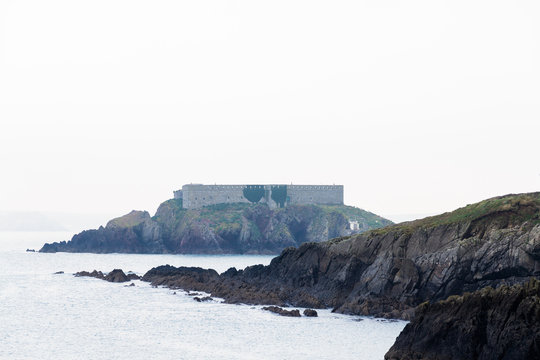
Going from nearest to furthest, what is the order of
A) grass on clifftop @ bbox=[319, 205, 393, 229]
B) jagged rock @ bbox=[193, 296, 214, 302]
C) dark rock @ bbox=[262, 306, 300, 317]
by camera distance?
dark rock @ bbox=[262, 306, 300, 317] → jagged rock @ bbox=[193, 296, 214, 302] → grass on clifftop @ bbox=[319, 205, 393, 229]

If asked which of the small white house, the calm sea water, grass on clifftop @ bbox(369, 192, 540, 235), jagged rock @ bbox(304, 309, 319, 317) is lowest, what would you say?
the calm sea water

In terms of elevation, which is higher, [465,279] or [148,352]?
[465,279]

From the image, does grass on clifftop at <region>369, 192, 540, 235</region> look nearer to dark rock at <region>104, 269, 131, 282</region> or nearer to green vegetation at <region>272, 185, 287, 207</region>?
dark rock at <region>104, 269, 131, 282</region>

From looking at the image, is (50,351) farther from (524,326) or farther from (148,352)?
(524,326)

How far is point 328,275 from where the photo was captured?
242 ft

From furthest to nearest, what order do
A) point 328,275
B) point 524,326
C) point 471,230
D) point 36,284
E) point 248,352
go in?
point 36,284 → point 328,275 → point 471,230 → point 248,352 → point 524,326

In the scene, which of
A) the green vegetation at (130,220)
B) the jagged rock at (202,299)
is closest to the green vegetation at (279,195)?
the green vegetation at (130,220)

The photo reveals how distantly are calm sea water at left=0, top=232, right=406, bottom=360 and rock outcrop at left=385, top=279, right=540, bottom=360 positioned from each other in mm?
5700

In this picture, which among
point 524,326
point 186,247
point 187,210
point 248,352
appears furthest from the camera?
point 187,210

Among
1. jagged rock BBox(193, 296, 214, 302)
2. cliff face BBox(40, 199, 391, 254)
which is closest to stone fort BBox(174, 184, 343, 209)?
cliff face BBox(40, 199, 391, 254)

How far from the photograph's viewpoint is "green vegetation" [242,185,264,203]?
7638 inches

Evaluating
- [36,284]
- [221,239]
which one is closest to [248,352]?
[36,284]

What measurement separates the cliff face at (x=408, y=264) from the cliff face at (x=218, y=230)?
297ft

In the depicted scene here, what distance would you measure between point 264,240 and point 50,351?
128 m
